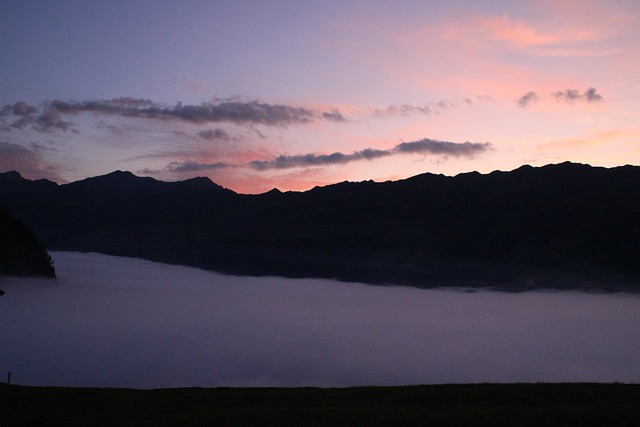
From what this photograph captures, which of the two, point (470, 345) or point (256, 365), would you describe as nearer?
A: point (256, 365)

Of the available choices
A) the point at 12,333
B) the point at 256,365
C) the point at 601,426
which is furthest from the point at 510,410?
the point at 12,333

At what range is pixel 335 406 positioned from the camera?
3791 centimetres

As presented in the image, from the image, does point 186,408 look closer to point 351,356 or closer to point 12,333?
point 351,356

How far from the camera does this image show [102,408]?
1565 inches

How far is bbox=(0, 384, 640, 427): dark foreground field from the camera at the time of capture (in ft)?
102

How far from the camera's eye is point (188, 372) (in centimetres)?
13088

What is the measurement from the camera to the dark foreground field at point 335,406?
31183mm

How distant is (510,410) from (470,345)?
158 metres

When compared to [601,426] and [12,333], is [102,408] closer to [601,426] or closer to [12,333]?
[601,426]

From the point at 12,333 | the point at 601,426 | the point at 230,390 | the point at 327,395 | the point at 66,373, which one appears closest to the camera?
the point at 601,426

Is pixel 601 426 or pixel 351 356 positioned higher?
pixel 601 426

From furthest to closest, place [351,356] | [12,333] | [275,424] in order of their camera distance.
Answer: [12,333], [351,356], [275,424]

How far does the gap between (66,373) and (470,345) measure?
11494 cm

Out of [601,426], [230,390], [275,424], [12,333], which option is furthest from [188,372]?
[601,426]
